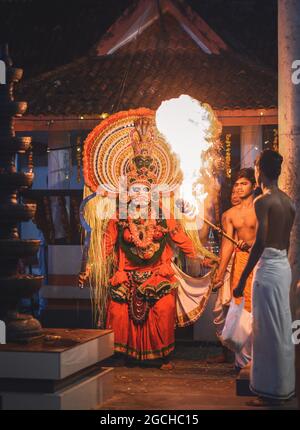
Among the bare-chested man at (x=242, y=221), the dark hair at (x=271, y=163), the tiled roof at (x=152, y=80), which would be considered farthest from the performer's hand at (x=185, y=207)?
the dark hair at (x=271, y=163)

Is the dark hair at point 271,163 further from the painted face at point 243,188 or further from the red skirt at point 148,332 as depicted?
the red skirt at point 148,332

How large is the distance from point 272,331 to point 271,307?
23 cm

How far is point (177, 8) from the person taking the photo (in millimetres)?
14953

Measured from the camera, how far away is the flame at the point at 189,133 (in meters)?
10.5

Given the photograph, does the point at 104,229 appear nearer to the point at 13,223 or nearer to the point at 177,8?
the point at 13,223

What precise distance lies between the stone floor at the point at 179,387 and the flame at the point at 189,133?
7.05 feet

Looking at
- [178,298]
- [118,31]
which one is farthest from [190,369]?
[118,31]

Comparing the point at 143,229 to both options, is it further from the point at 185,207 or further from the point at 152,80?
the point at 152,80

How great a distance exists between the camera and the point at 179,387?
32.0 ft

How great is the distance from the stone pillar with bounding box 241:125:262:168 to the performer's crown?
3.38 metres

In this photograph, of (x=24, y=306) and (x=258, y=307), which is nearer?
(x=258, y=307)

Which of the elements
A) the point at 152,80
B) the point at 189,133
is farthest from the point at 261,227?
the point at 152,80

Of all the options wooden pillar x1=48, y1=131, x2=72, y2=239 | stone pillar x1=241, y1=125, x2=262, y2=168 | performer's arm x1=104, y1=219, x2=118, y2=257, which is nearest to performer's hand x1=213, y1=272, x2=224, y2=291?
performer's arm x1=104, y1=219, x2=118, y2=257

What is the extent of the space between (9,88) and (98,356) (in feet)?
9.64
